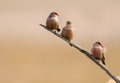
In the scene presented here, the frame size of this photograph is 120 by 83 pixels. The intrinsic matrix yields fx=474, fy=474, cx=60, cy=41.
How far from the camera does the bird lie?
30.0 ft

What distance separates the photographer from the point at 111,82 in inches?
553

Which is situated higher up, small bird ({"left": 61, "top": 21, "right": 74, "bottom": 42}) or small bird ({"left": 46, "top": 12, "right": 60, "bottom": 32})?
small bird ({"left": 46, "top": 12, "right": 60, "bottom": 32})

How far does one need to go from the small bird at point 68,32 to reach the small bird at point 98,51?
0.52 m

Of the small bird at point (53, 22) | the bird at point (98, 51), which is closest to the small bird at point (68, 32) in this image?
the small bird at point (53, 22)

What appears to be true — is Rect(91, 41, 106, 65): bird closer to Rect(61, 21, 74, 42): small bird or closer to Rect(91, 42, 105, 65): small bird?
Rect(91, 42, 105, 65): small bird

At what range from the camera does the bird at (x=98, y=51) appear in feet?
30.0

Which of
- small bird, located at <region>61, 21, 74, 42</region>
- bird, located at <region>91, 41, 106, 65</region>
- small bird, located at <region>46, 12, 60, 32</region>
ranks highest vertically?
small bird, located at <region>46, 12, 60, 32</region>

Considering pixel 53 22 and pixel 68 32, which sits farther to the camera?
pixel 53 22

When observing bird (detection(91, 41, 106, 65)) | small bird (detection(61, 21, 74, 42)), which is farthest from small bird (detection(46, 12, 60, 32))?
bird (detection(91, 41, 106, 65))

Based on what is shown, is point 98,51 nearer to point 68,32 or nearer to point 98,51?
point 98,51

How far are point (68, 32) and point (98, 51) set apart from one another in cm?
69

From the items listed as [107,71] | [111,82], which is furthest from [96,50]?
[111,82]

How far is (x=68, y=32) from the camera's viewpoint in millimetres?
9188

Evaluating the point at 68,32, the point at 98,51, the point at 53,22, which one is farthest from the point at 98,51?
the point at 53,22
